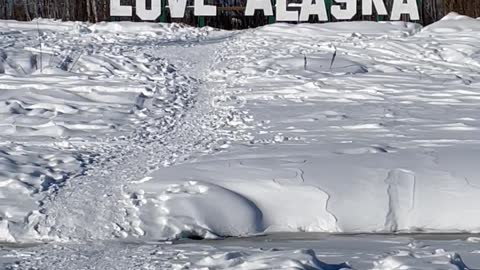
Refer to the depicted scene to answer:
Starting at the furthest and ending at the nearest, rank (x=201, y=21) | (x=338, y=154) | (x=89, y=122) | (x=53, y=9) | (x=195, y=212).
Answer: (x=53, y=9), (x=201, y=21), (x=89, y=122), (x=338, y=154), (x=195, y=212)

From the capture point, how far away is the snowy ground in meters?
7.12

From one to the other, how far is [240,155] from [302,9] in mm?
12062

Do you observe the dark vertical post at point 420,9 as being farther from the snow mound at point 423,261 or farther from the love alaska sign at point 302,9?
the snow mound at point 423,261

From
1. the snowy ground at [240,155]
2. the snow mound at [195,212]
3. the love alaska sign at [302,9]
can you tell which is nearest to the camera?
the snowy ground at [240,155]

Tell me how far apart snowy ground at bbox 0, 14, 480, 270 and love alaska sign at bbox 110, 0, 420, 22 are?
13.5 feet

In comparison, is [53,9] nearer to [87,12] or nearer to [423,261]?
[87,12]

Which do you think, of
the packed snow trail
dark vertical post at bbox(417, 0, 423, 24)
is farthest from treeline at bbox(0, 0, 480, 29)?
the packed snow trail

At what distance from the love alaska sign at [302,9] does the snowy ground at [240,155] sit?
4.12m

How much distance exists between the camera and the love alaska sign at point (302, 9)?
20906 mm

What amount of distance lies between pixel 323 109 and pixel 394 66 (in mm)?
3385

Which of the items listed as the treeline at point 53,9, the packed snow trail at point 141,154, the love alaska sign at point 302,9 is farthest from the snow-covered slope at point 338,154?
the treeline at point 53,9

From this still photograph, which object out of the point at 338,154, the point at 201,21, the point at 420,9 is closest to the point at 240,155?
the point at 338,154

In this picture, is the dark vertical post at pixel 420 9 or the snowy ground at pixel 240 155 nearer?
the snowy ground at pixel 240 155

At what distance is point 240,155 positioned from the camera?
9359mm
